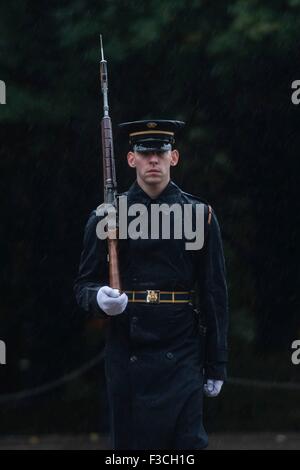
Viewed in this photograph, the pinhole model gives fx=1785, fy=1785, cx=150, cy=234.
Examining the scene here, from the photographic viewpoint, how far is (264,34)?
39.4ft

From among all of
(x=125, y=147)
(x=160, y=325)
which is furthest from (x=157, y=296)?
(x=125, y=147)

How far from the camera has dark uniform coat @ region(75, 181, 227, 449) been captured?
29.9 ft

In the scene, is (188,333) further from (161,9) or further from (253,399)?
(253,399)

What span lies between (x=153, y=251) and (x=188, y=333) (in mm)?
456

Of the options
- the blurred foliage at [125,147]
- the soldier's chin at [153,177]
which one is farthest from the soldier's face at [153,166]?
the blurred foliage at [125,147]

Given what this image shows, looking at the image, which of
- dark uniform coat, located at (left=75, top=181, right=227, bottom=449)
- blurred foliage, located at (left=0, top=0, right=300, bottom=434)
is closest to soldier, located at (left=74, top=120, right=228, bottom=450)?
dark uniform coat, located at (left=75, top=181, right=227, bottom=449)

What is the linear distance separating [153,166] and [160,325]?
2.67 ft

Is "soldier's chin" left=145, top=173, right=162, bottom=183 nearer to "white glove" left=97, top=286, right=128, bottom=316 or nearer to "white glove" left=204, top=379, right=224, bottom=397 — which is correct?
"white glove" left=97, top=286, right=128, bottom=316

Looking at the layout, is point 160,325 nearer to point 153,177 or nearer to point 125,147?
point 153,177

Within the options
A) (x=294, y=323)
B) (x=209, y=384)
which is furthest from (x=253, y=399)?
(x=209, y=384)

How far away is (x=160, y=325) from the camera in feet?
29.9

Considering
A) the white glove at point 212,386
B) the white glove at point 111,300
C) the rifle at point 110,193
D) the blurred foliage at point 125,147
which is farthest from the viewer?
the blurred foliage at point 125,147

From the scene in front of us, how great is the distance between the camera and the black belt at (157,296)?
29.9 ft

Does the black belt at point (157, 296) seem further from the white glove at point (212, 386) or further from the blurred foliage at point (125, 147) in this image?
the blurred foliage at point (125, 147)
